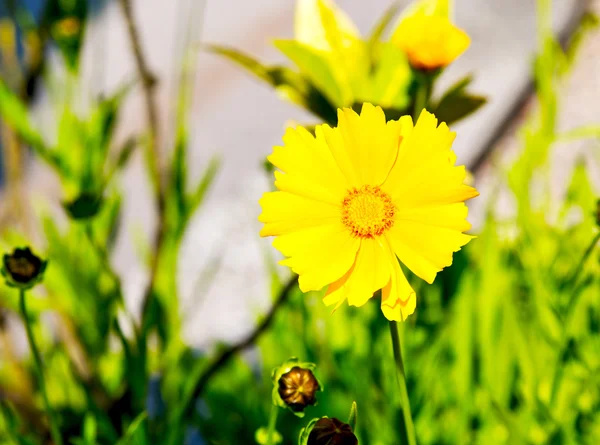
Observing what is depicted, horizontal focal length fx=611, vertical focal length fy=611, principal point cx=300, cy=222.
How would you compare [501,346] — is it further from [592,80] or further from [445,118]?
[592,80]

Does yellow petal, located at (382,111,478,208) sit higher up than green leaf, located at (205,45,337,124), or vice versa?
green leaf, located at (205,45,337,124)

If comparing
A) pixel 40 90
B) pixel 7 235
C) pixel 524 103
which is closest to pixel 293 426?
pixel 7 235

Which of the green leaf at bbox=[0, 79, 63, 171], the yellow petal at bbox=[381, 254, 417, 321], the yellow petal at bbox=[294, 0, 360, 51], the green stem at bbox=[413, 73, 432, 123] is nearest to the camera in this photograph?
the yellow petal at bbox=[381, 254, 417, 321]

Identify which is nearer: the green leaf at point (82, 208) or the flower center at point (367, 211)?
the flower center at point (367, 211)

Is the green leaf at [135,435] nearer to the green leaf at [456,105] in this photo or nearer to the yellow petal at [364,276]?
the yellow petal at [364,276]

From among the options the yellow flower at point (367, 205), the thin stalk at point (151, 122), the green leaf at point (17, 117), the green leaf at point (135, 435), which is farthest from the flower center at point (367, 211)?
the green leaf at point (17, 117)

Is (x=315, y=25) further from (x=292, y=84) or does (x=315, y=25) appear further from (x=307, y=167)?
(x=307, y=167)

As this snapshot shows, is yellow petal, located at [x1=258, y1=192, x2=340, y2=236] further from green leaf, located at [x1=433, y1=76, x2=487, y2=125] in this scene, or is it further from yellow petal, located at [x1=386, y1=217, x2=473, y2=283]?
green leaf, located at [x1=433, y1=76, x2=487, y2=125]

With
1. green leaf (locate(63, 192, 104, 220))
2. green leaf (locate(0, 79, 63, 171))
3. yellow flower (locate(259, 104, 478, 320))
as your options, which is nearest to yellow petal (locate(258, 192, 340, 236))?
yellow flower (locate(259, 104, 478, 320))
